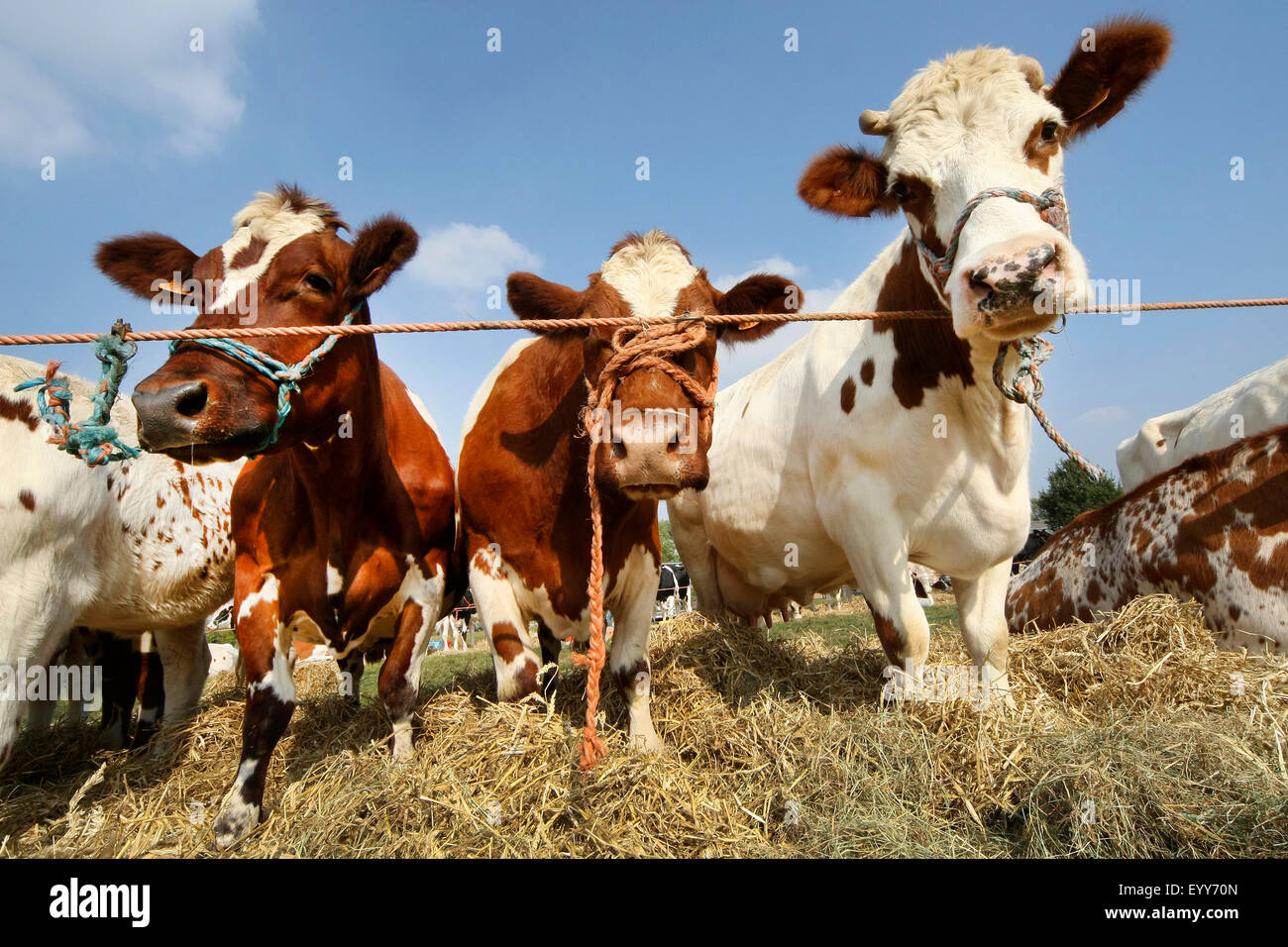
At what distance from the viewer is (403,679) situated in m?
3.97

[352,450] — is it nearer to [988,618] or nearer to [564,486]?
[564,486]

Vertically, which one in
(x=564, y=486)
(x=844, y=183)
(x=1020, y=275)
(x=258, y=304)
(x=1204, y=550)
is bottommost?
(x=1204, y=550)

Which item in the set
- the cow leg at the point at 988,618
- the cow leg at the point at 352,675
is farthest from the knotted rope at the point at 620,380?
the cow leg at the point at 352,675

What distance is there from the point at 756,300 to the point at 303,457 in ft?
7.91

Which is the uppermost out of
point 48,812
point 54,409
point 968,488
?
point 54,409

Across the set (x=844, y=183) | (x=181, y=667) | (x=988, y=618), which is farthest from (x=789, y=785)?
(x=181, y=667)

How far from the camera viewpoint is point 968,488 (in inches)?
143

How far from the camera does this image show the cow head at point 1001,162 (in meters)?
2.51

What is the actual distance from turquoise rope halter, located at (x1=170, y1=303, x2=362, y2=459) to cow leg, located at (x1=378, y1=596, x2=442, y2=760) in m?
1.43

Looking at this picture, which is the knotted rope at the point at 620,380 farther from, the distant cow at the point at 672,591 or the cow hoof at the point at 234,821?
the distant cow at the point at 672,591

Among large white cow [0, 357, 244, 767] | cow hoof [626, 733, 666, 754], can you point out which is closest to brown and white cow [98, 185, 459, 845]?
large white cow [0, 357, 244, 767]
